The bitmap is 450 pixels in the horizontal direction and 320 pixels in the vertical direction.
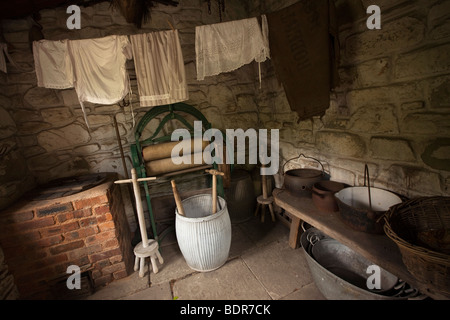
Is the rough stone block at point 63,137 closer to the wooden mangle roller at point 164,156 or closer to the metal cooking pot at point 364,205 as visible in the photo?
the wooden mangle roller at point 164,156

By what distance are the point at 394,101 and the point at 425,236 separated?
915 millimetres

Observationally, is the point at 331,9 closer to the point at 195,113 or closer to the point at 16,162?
the point at 195,113

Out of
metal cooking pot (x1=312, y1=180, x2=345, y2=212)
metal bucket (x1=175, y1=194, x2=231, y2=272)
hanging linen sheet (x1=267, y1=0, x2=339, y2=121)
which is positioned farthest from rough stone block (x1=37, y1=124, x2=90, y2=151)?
metal cooking pot (x1=312, y1=180, x2=345, y2=212)

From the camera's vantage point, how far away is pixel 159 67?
2057 millimetres

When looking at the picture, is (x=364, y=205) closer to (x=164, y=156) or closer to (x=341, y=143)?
(x=341, y=143)

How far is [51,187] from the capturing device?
2168 millimetres

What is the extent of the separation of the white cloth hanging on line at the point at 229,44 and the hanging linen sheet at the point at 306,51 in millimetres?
105

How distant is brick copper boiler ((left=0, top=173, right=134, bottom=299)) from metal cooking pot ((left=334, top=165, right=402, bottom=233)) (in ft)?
6.44

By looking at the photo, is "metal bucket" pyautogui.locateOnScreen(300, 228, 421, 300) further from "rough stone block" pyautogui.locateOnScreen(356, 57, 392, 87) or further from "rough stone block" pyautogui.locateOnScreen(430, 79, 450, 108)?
"rough stone block" pyautogui.locateOnScreen(356, 57, 392, 87)

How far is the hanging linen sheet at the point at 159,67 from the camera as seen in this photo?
199cm

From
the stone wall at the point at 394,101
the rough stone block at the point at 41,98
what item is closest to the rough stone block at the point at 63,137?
the rough stone block at the point at 41,98

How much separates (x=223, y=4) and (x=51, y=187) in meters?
2.95

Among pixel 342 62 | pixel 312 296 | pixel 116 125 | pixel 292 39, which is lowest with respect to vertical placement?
pixel 312 296

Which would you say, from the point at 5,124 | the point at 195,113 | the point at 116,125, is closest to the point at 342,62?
the point at 195,113
